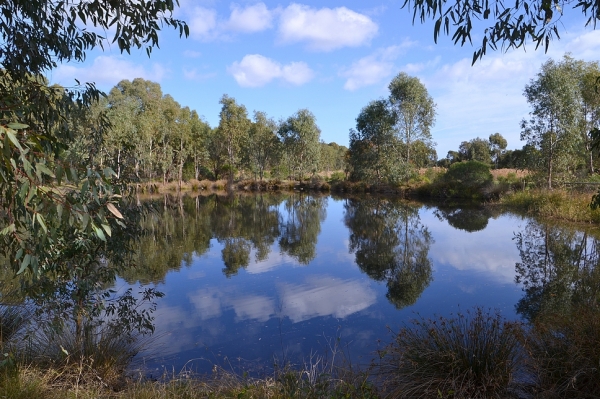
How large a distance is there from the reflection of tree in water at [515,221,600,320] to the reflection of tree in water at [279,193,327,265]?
6039mm

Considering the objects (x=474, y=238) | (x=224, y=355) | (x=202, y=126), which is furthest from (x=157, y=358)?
(x=202, y=126)

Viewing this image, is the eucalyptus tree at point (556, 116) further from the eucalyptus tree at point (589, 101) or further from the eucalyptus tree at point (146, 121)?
the eucalyptus tree at point (146, 121)

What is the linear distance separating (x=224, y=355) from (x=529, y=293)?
637 cm

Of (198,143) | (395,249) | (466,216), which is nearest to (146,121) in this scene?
(198,143)

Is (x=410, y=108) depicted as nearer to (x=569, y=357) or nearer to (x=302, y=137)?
(x=302, y=137)

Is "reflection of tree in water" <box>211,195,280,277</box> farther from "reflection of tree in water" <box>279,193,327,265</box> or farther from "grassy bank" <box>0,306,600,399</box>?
"grassy bank" <box>0,306,600,399</box>

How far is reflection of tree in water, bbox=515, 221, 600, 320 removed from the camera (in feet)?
24.3

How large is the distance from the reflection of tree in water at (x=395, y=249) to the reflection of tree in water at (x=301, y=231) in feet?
5.08

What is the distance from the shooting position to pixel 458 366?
3850mm

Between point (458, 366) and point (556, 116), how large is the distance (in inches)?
845

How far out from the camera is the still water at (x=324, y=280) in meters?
6.40

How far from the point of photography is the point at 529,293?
8469 millimetres

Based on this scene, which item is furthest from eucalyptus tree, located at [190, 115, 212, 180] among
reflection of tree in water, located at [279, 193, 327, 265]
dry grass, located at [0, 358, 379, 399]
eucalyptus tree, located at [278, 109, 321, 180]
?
dry grass, located at [0, 358, 379, 399]

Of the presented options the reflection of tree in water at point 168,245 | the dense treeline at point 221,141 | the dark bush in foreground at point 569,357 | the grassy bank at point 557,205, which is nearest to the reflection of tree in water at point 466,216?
the grassy bank at point 557,205
